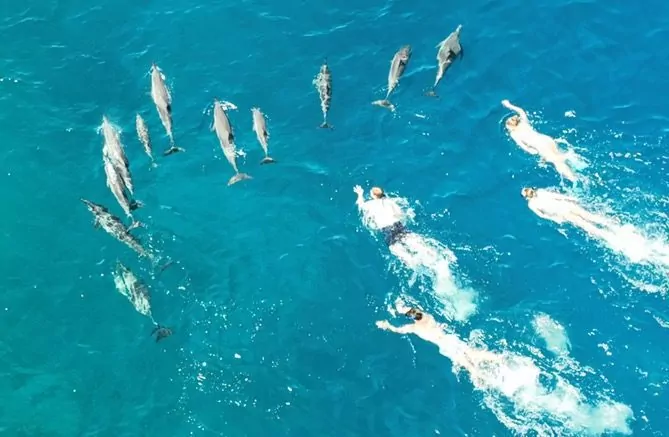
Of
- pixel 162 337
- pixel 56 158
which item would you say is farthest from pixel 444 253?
pixel 56 158

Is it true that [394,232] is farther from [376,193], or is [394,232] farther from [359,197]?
[359,197]

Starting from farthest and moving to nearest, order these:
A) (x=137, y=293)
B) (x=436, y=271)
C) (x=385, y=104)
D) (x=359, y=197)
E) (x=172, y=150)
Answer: (x=385, y=104) < (x=359, y=197) < (x=172, y=150) < (x=436, y=271) < (x=137, y=293)

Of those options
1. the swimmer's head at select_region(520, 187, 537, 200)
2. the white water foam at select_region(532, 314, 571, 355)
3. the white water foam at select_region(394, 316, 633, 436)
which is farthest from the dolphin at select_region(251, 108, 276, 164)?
the white water foam at select_region(532, 314, 571, 355)

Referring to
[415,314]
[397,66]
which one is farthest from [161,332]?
[397,66]

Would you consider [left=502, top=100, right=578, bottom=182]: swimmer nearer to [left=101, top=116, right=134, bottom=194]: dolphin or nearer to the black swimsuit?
the black swimsuit

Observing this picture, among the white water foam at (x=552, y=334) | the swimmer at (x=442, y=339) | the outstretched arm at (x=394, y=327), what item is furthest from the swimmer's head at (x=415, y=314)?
the white water foam at (x=552, y=334)

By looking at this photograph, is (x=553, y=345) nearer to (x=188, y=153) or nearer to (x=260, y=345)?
(x=260, y=345)
